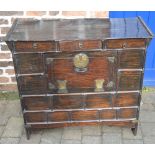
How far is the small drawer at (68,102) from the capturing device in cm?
300

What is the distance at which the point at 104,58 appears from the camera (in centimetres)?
277

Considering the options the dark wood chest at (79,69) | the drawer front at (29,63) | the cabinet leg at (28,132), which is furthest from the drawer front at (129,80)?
the cabinet leg at (28,132)

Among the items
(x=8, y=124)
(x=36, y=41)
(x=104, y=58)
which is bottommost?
(x=8, y=124)

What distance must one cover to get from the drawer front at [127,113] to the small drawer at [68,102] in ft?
1.34

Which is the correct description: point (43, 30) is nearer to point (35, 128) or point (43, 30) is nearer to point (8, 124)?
point (35, 128)

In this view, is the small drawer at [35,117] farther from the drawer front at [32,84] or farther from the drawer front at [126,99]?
the drawer front at [126,99]

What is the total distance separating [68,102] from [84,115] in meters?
0.23

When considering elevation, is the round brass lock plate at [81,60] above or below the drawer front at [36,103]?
above

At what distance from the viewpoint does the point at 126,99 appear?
119 inches

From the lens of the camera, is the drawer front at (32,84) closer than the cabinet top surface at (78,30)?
No

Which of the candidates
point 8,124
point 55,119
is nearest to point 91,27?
point 55,119

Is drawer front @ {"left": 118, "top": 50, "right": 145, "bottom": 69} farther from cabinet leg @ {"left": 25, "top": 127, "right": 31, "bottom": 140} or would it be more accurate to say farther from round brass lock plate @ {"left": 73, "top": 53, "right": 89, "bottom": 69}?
cabinet leg @ {"left": 25, "top": 127, "right": 31, "bottom": 140}

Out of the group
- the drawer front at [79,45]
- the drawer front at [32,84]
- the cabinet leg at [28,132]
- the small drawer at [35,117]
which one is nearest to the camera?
the drawer front at [79,45]

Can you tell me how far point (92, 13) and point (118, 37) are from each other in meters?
1.04
